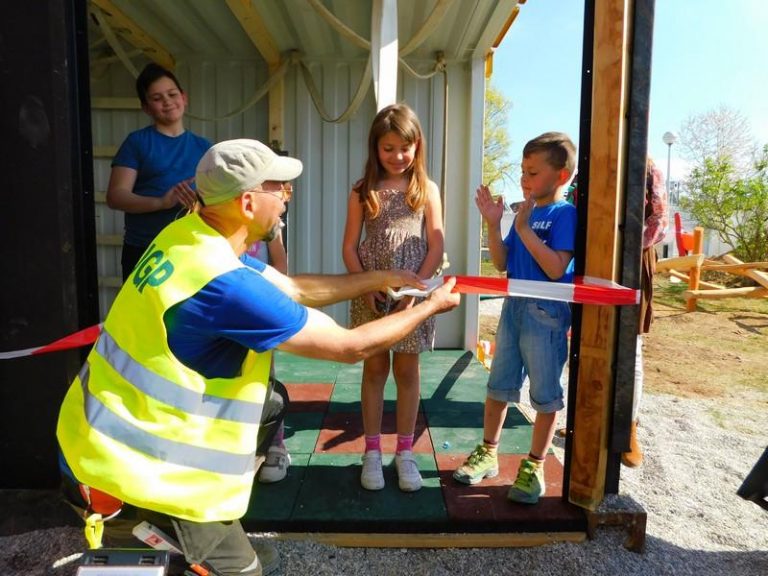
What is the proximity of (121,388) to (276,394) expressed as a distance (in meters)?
0.73

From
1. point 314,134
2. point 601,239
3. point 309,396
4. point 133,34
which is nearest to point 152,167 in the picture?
point 309,396

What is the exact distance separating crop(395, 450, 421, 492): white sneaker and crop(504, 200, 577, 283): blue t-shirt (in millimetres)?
958

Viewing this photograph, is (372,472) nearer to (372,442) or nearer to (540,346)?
(372,442)

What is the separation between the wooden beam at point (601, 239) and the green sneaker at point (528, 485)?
133 millimetres

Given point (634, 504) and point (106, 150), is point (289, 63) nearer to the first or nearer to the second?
point (106, 150)

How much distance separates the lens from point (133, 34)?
4988 millimetres

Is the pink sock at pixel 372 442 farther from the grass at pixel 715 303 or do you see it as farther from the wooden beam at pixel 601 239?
the grass at pixel 715 303

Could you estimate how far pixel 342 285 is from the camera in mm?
2441

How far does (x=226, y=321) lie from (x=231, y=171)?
1.42 feet

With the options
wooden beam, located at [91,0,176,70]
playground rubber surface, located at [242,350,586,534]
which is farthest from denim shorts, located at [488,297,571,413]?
wooden beam, located at [91,0,176,70]

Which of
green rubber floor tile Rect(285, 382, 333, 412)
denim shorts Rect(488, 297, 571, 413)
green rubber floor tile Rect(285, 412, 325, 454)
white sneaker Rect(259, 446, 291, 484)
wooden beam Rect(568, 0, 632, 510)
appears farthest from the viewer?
green rubber floor tile Rect(285, 382, 333, 412)

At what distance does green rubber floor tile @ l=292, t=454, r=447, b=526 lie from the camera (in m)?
2.36

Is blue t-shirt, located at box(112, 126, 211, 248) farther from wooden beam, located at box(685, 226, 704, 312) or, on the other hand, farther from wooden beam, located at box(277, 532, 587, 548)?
wooden beam, located at box(685, 226, 704, 312)

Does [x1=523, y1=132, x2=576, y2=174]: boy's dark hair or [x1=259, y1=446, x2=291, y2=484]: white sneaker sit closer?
[x1=523, y1=132, x2=576, y2=174]: boy's dark hair
